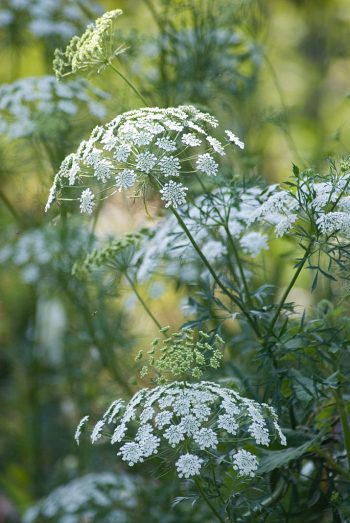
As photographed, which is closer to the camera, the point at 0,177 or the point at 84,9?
the point at 84,9

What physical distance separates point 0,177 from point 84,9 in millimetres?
839

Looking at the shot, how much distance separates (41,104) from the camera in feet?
8.60

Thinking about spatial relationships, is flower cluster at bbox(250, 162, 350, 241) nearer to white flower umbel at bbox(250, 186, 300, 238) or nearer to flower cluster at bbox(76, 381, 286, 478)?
white flower umbel at bbox(250, 186, 300, 238)

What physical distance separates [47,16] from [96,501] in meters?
1.82

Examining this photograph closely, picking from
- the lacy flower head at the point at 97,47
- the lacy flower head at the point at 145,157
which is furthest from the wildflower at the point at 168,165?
the lacy flower head at the point at 97,47

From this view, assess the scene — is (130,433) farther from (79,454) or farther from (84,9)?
(84,9)

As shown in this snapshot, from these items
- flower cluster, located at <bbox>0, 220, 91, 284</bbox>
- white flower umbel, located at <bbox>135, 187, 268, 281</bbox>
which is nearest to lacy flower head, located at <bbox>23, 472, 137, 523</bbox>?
flower cluster, located at <bbox>0, 220, 91, 284</bbox>

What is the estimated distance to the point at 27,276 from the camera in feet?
10.00

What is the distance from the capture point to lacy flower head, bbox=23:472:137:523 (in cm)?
267

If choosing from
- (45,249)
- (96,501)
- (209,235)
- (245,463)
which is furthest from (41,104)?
(245,463)

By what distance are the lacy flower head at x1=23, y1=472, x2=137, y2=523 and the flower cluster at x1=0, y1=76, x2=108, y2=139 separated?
1.23 meters

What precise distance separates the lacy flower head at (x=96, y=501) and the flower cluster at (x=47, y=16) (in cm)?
164

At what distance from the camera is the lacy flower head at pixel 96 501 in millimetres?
2668

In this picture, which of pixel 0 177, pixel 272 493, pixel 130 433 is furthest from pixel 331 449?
pixel 0 177
